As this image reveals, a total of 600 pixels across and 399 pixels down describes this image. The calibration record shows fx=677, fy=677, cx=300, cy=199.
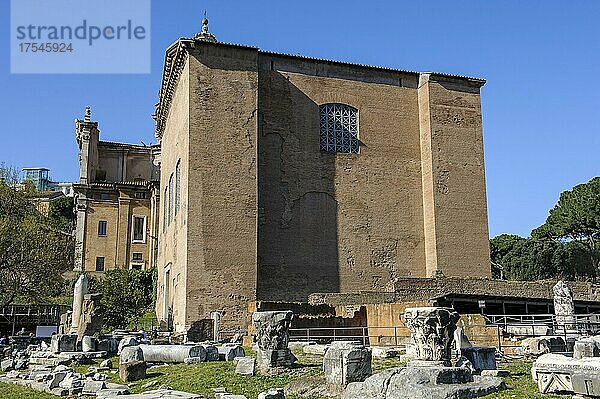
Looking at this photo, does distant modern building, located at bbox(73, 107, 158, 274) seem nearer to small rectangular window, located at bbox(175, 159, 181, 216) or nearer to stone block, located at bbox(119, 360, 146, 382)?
small rectangular window, located at bbox(175, 159, 181, 216)

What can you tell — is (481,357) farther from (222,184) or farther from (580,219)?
(580,219)

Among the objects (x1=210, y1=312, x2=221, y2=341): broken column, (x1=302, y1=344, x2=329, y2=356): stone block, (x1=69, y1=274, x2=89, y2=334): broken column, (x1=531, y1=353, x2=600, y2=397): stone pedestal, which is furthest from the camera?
(x1=210, y1=312, x2=221, y2=341): broken column

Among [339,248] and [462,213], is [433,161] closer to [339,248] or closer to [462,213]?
[462,213]

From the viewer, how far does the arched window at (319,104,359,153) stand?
26.8 m

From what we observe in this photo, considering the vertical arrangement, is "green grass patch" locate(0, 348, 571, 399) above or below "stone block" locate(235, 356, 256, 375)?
below

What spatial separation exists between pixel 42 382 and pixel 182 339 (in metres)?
10.0

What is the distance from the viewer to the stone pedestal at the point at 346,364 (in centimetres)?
894

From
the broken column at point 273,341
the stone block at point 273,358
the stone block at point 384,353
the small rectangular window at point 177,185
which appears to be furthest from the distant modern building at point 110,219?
the stone block at point 273,358

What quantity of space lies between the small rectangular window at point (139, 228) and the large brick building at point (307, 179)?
14.8m

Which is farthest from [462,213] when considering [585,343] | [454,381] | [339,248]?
[454,381]

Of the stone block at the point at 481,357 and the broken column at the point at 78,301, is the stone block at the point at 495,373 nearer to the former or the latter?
the stone block at the point at 481,357

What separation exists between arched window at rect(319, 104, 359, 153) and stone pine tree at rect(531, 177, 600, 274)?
22954mm

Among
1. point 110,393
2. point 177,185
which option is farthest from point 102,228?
point 110,393

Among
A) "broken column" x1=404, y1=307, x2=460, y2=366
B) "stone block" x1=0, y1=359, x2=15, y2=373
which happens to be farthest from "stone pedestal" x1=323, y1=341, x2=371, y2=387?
"stone block" x1=0, y1=359, x2=15, y2=373
